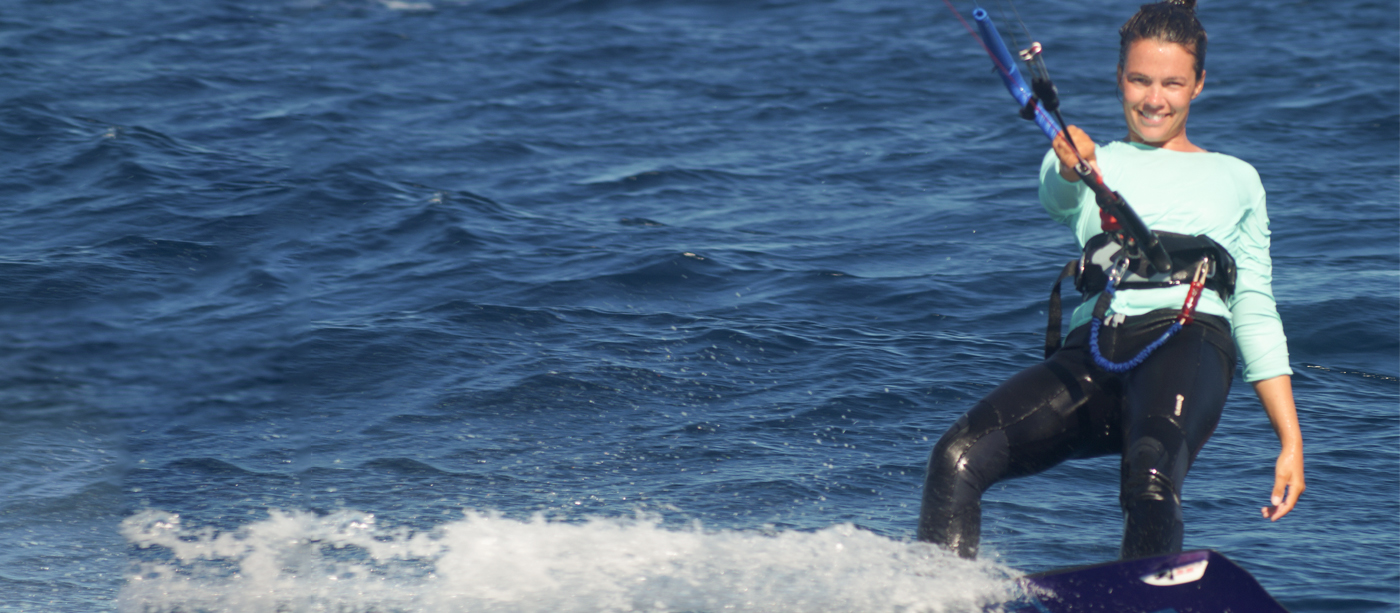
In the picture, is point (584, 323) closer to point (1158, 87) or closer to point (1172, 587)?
point (1158, 87)

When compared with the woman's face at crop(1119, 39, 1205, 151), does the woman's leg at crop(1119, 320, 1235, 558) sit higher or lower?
lower

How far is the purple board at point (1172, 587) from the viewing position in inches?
128

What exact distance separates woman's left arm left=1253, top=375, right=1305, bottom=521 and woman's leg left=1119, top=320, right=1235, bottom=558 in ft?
0.38

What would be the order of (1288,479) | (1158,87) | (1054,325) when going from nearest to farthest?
(1288,479) → (1158,87) → (1054,325)

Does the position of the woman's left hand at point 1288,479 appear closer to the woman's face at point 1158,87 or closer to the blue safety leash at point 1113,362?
the blue safety leash at point 1113,362

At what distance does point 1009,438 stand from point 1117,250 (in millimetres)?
572

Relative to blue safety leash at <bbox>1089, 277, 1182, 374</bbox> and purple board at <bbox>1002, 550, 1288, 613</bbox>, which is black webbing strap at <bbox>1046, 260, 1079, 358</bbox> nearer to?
blue safety leash at <bbox>1089, 277, 1182, 374</bbox>

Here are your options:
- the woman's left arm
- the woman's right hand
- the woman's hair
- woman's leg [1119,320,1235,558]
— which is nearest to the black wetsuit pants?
woman's leg [1119,320,1235,558]

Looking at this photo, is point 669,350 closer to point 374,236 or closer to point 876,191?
point 374,236

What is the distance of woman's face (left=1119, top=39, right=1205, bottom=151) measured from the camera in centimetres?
350

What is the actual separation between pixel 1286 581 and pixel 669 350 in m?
3.40

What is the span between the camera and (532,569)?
419 centimetres

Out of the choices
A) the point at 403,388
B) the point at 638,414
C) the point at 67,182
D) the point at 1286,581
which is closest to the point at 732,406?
the point at 638,414

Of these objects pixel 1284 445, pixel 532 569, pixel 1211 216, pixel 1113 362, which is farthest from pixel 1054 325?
pixel 532 569
